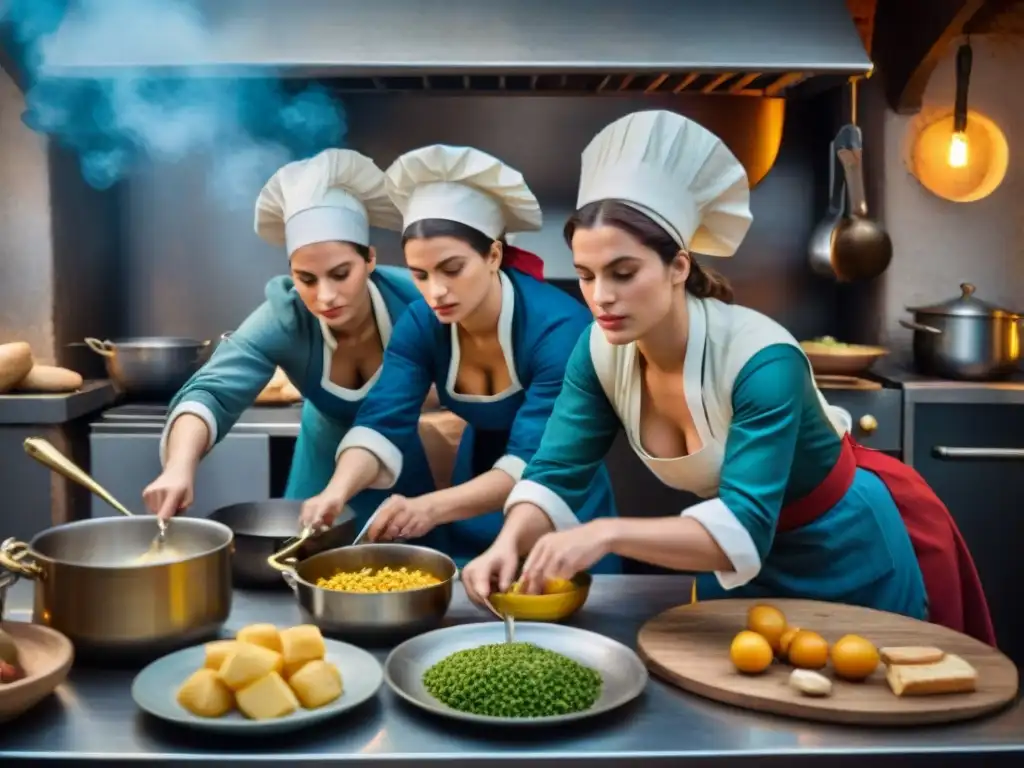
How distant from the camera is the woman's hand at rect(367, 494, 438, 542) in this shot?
65.9 inches

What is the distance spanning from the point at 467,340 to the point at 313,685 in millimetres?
1073

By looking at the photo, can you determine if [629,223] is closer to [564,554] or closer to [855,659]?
[564,554]

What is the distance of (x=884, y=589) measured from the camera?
1568mm

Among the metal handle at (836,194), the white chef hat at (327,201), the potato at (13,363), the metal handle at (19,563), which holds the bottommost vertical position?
the metal handle at (19,563)

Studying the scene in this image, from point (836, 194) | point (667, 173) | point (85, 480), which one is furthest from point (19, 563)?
point (836, 194)

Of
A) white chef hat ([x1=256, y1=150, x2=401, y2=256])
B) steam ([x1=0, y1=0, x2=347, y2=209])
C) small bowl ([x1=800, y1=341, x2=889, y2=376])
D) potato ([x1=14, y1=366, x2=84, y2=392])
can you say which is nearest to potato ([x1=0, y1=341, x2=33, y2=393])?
potato ([x1=14, y1=366, x2=84, y2=392])

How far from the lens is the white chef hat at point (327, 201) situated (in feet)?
6.57

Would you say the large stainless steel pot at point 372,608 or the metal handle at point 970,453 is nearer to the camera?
the large stainless steel pot at point 372,608

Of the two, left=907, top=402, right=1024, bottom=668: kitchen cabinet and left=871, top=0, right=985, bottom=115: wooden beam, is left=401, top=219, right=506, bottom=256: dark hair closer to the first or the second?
left=907, top=402, right=1024, bottom=668: kitchen cabinet

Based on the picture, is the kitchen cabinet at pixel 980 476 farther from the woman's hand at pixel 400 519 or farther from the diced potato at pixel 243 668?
the diced potato at pixel 243 668

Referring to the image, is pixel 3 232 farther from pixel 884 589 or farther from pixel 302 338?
pixel 884 589

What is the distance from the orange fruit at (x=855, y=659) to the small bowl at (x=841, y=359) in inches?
72.2

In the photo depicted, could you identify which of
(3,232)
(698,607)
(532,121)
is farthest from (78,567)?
(532,121)

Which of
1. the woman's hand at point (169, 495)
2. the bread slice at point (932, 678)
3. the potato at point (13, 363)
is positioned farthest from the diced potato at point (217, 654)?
the potato at point (13, 363)
